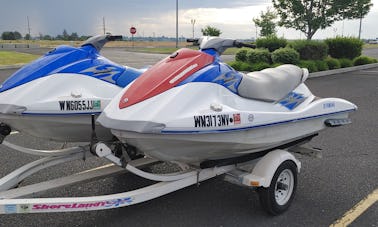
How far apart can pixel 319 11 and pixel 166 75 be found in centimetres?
1949

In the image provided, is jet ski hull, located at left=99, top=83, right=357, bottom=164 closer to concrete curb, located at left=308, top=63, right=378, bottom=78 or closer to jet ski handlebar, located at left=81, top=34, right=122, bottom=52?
jet ski handlebar, located at left=81, top=34, right=122, bottom=52

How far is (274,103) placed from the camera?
365 cm

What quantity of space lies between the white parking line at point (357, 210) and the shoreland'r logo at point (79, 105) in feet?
8.02

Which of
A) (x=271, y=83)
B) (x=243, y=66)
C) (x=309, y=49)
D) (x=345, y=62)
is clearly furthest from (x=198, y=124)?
(x=345, y=62)

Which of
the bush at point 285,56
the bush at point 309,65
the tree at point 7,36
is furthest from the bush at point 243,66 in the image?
the tree at point 7,36

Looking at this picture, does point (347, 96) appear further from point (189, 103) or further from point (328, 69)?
point (189, 103)

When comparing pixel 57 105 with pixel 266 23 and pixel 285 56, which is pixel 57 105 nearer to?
pixel 285 56

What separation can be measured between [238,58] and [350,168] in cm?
1234

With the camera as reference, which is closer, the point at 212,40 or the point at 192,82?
the point at 192,82

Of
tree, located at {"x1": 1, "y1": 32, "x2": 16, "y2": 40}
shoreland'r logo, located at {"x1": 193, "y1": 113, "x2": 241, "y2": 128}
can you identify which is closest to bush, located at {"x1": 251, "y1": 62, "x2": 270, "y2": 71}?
shoreland'r logo, located at {"x1": 193, "y1": 113, "x2": 241, "y2": 128}

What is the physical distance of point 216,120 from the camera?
9.74 ft

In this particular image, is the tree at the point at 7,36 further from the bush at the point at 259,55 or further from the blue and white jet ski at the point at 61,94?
the blue and white jet ski at the point at 61,94

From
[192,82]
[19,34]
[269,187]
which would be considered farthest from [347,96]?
[19,34]

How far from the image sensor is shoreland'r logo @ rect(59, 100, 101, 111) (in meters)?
3.45
